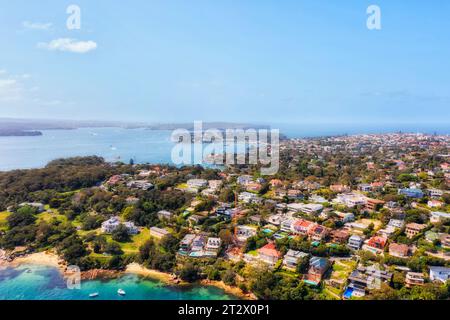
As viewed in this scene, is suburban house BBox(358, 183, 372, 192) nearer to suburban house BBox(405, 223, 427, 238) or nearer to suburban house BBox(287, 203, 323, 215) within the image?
suburban house BBox(287, 203, 323, 215)

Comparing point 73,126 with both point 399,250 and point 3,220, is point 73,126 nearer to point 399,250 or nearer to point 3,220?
point 3,220

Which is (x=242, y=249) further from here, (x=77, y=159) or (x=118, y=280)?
(x=77, y=159)

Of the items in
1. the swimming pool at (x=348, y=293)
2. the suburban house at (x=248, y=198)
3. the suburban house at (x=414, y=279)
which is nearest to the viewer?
the swimming pool at (x=348, y=293)

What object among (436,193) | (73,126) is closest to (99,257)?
(436,193)

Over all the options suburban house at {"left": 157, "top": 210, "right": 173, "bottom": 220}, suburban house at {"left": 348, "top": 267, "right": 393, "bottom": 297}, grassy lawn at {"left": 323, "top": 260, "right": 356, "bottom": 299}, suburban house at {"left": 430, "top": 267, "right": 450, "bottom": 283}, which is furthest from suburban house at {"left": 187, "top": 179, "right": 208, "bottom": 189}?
suburban house at {"left": 430, "top": 267, "right": 450, "bottom": 283}

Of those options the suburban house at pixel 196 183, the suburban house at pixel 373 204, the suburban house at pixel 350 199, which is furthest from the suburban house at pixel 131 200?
the suburban house at pixel 373 204

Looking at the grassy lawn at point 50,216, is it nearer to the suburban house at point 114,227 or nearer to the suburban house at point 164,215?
the suburban house at point 114,227
